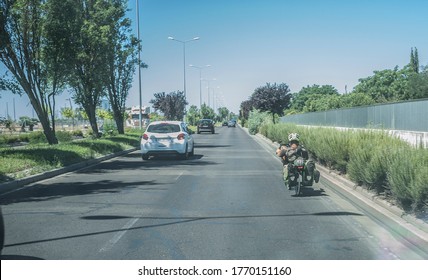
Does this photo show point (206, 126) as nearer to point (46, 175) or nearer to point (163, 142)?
point (163, 142)

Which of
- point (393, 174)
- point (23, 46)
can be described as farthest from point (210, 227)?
point (23, 46)

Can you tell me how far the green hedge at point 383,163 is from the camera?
7735 millimetres

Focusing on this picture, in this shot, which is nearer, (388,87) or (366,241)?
Result: (366,241)

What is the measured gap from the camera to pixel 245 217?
8195 mm

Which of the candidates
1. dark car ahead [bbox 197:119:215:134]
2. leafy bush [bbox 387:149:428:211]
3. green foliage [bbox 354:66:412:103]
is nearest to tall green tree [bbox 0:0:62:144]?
leafy bush [bbox 387:149:428:211]

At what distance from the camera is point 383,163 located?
9602 millimetres

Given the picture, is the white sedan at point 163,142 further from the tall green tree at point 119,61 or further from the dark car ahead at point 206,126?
Answer: the dark car ahead at point 206,126

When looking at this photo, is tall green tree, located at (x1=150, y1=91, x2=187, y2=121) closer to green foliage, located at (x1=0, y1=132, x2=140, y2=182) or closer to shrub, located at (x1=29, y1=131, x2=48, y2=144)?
shrub, located at (x1=29, y1=131, x2=48, y2=144)

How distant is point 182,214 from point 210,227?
3.84ft

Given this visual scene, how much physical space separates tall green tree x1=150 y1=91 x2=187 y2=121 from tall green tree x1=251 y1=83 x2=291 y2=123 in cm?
1634

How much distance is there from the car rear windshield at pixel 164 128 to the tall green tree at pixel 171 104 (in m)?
44.0

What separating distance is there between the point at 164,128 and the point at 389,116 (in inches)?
384
